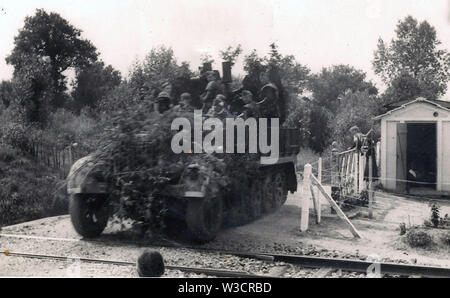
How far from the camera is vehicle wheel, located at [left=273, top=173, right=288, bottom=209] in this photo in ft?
39.3

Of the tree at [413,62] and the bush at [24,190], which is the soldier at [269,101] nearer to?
the bush at [24,190]

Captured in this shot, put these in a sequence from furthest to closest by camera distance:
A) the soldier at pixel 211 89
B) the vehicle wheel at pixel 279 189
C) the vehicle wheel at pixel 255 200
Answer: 1. the vehicle wheel at pixel 279 189
2. the vehicle wheel at pixel 255 200
3. the soldier at pixel 211 89

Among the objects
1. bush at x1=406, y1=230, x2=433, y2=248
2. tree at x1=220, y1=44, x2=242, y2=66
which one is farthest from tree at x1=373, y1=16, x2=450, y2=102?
bush at x1=406, y1=230, x2=433, y2=248

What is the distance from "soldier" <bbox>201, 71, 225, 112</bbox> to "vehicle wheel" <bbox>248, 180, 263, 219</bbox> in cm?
205

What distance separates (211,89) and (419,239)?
4.95 metres

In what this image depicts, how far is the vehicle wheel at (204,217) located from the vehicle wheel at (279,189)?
141 inches

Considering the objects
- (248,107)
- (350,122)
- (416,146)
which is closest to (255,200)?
(248,107)

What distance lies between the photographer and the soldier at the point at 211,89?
32.8 ft

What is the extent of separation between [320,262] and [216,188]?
207cm

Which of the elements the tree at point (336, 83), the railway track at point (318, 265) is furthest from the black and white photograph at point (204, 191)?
the tree at point (336, 83)

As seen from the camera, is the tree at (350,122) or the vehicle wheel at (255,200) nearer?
the vehicle wheel at (255,200)
